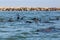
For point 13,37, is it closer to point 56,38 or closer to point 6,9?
point 56,38

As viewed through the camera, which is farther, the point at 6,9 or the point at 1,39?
the point at 6,9

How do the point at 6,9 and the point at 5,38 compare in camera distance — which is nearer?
the point at 5,38

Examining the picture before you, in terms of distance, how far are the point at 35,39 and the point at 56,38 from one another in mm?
1466

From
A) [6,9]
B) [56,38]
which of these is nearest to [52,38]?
[56,38]

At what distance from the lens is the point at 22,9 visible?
189 meters

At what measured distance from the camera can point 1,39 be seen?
18094 millimetres

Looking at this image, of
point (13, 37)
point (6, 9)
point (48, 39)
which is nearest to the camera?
point (48, 39)

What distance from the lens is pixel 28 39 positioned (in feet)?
59.2

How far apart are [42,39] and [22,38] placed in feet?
4.72

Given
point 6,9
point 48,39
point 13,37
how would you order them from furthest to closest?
point 6,9 → point 13,37 → point 48,39

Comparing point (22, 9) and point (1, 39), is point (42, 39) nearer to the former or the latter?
point (1, 39)

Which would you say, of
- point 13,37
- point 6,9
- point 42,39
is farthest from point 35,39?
point 6,9

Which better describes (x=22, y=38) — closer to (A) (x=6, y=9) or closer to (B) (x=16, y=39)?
(B) (x=16, y=39)

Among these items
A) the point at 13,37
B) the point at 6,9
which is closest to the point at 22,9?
the point at 6,9
